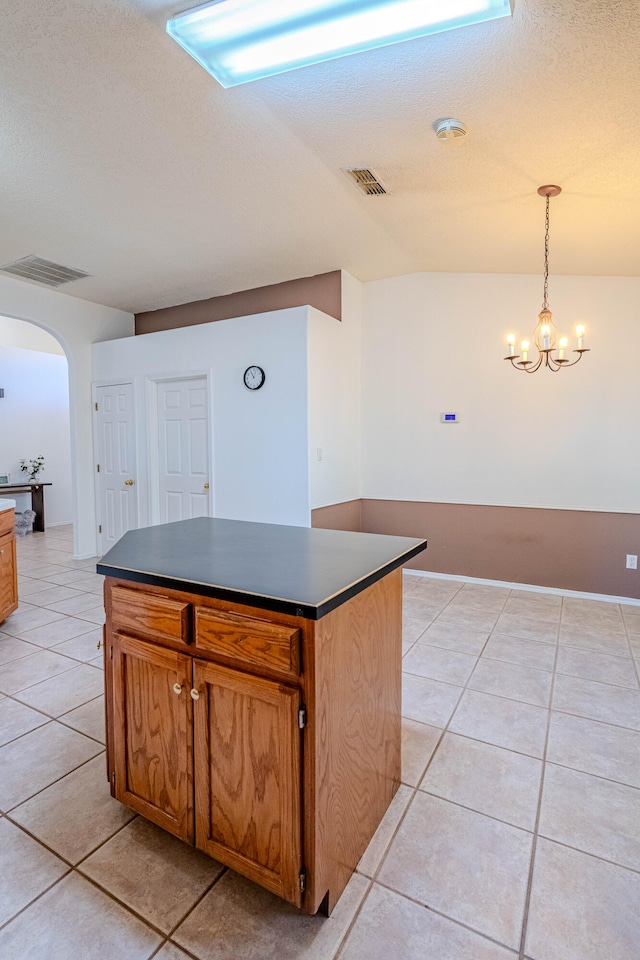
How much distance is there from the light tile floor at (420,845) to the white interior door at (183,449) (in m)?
2.26

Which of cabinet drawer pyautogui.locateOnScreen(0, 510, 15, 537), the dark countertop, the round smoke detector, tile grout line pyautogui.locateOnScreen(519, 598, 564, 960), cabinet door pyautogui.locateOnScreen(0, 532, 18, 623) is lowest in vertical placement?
tile grout line pyautogui.locateOnScreen(519, 598, 564, 960)

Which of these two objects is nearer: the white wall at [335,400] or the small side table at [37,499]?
the white wall at [335,400]

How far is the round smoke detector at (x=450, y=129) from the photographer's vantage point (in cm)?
216

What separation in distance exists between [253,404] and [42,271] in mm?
2287

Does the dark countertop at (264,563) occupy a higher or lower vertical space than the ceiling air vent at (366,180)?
lower

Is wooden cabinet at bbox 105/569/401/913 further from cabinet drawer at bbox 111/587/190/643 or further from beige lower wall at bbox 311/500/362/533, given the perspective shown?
beige lower wall at bbox 311/500/362/533

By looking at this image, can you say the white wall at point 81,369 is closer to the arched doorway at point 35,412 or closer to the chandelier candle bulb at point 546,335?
the arched doorway at point 35,412

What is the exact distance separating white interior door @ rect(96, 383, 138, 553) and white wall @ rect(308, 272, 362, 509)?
2.25 metres

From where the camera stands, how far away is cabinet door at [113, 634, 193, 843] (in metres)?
1.40

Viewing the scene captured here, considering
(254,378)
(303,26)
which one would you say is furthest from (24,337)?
(303,26)

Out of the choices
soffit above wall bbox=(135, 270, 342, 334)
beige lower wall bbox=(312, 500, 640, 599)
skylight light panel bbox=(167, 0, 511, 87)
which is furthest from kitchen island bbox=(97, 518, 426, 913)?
soffit above wall bbox=(135, 270, 342, 334)

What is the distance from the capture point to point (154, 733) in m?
1.47

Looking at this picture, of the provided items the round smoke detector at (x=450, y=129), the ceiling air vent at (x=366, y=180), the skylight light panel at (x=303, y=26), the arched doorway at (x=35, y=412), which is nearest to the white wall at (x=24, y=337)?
the arched doorway at (x=35, y=412)

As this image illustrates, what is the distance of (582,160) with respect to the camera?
2348 millimetres
